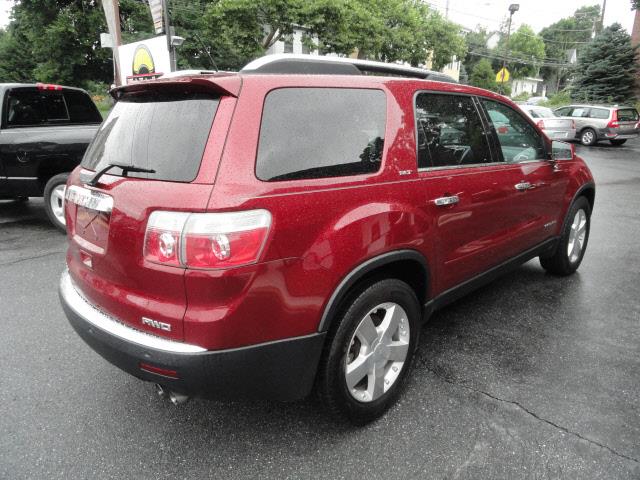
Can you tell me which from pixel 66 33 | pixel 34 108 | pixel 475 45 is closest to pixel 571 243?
pixel 34 108

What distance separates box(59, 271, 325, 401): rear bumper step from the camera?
1893 mm

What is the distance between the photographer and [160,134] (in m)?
2.12

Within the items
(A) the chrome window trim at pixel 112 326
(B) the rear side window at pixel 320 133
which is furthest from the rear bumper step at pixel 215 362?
(B) the rear side window at pixel 320 133

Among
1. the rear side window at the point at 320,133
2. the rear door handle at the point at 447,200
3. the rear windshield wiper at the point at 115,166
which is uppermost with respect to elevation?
the rear side window at the point at 320,133

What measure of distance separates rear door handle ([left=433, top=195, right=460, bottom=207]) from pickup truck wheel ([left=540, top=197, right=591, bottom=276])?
6.96ft

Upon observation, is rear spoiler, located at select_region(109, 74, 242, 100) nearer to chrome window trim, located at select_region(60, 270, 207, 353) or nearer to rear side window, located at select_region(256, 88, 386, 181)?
rear side window, located at select_region(256, 88, 386, 181)

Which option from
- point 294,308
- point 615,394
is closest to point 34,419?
point 294,308

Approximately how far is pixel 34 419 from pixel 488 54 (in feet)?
281

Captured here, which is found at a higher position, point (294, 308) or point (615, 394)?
point (294, 308)

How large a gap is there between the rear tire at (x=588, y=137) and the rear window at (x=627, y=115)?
1.01 metres

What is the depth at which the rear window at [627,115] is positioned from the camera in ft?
62.0

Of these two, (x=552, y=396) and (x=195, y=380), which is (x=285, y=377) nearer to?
(x=195, y=380)

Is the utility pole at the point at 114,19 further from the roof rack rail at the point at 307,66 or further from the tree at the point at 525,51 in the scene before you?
the tree at the point at 525,51

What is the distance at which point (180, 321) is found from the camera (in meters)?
1.89
